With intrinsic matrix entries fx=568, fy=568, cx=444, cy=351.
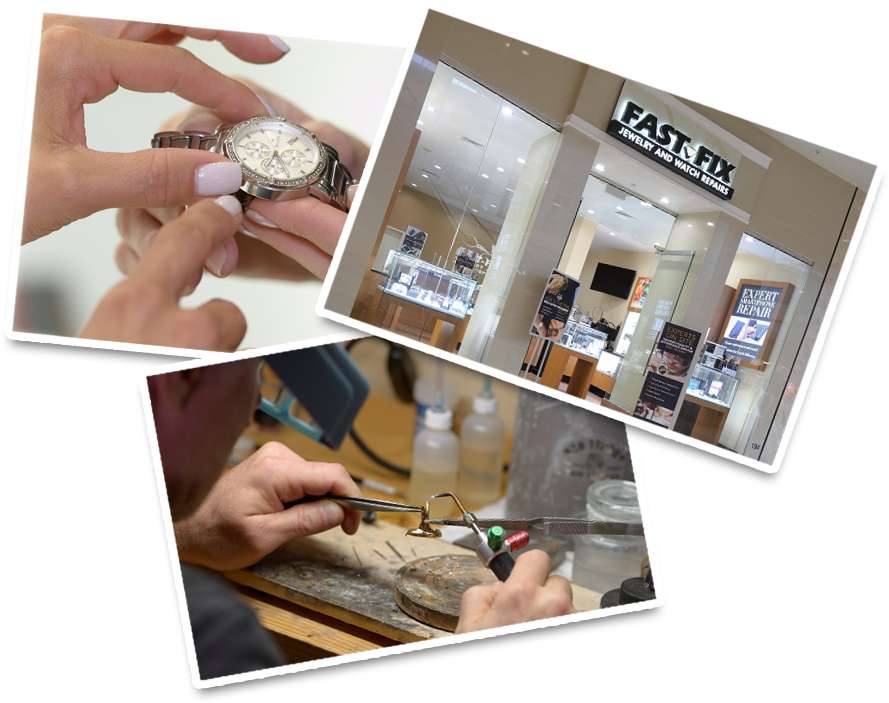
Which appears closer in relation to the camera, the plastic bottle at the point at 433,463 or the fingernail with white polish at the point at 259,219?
Result: the fingernail with white polish at the point at 259,219

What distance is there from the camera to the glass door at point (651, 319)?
0.67 m

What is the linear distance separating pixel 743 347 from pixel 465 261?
0.35m

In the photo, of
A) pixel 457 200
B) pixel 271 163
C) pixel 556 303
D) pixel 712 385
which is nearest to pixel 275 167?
pixel 271 163

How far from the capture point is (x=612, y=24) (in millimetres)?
664

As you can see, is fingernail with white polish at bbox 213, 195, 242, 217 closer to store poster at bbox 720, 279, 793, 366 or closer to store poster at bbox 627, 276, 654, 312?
store poster at bbox 627, 276, 654, 312

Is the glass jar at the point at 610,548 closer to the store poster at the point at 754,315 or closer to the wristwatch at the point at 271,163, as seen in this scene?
the store poster at the point at 754,315

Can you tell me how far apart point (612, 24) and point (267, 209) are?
0.47m

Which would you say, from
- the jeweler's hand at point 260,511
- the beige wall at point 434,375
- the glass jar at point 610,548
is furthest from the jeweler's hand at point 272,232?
the glass jar at point 610,548

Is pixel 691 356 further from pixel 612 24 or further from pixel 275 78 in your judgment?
pixel 275 78

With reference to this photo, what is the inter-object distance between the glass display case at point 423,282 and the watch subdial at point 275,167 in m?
0.20

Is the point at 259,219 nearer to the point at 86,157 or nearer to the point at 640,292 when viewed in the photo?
the point at 86,157

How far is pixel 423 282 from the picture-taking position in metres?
0.67

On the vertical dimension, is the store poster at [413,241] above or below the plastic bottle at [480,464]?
above

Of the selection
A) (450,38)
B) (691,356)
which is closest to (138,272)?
(450,38)
